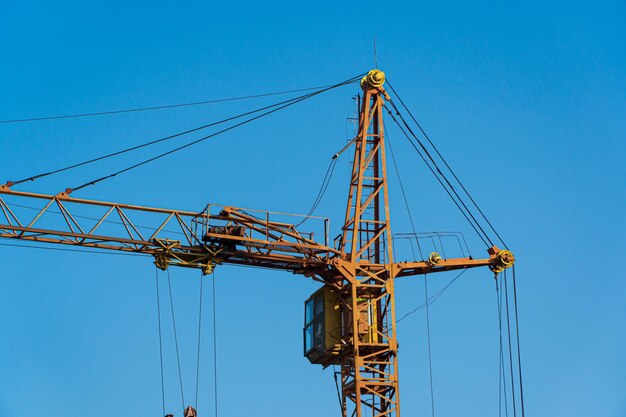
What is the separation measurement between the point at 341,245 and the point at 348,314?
4294 mm

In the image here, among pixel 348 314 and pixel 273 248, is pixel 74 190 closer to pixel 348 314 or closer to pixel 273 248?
pixel 273 248

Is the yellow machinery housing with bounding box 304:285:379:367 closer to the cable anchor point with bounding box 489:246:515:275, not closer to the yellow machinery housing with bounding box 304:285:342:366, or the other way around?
the yellow machinery housing with bounding box 304:285:342:366

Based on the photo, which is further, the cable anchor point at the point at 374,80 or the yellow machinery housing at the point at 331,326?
the cable anchor point at the point at 374,80

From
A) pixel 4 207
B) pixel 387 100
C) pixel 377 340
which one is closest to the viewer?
pixel 4 207

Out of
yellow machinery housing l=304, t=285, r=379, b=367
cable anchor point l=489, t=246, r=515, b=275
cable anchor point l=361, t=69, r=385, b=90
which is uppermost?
cable anchor point l=361, t=69, r=385, b=90

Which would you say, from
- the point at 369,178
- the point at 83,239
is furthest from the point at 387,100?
the point at 83,239

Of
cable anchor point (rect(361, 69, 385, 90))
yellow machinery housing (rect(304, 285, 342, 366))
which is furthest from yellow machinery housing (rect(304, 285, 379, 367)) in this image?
cable anchor point (rect(361, 69, 385, 90))

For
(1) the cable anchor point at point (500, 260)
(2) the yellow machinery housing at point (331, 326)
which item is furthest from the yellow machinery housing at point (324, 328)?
(1) the cable anchor point at point (500, 260)

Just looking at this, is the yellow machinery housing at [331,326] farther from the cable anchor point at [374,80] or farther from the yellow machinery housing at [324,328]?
the cable anchor point at [374,80]

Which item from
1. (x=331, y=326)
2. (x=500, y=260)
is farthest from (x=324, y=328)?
(x=500, y=260)

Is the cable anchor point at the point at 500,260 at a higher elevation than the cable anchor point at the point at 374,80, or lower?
lower

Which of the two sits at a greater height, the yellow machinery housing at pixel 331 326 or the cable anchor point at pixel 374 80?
the cable anchor point at pixel 374 80

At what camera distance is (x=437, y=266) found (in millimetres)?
80500

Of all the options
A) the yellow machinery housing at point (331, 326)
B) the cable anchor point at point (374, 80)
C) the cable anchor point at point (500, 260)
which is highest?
the cable anchor point at point (374, 80)
